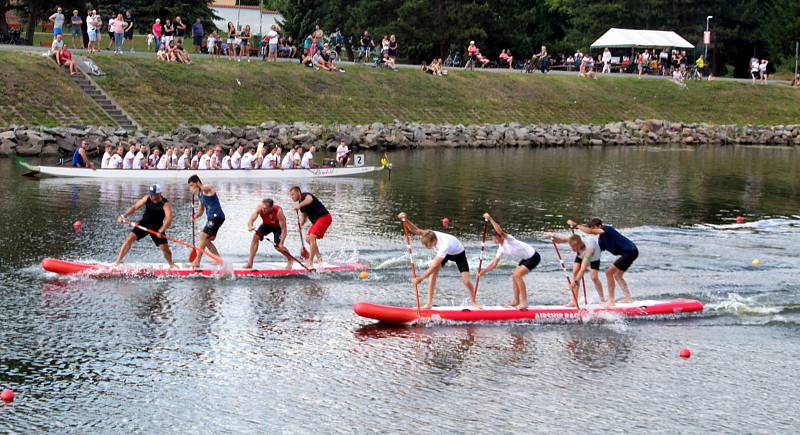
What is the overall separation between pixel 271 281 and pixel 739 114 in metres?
65.4

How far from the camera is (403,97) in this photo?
69562 millimetres

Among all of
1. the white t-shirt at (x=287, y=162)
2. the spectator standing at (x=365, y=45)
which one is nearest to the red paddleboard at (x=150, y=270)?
the white t-shirt at (x=287, y=162)

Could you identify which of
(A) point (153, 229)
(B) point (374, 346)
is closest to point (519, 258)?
(B) point (374, 346)

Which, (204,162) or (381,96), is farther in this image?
(381,96)

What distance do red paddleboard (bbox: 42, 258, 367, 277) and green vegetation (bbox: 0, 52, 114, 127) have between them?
29831 millimetres

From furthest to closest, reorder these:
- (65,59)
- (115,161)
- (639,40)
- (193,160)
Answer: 1. (639,40)
2. (65,59)
3. (193,160)
4. (115,161)

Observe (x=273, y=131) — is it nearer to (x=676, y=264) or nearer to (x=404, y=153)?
(x=404, y=153)

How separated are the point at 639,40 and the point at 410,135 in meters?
32.8

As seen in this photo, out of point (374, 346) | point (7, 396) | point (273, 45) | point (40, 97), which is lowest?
point (7, 396)

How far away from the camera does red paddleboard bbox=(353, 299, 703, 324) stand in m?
20.8

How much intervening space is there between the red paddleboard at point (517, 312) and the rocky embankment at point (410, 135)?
1132 inches

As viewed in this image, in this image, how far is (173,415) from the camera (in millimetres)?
15703

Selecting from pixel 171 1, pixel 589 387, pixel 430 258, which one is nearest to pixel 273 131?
pixel 171 1

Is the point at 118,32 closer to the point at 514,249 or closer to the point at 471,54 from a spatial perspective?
the point at 471,54
